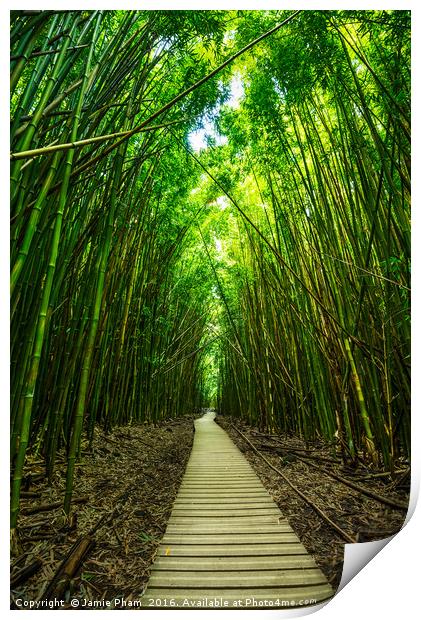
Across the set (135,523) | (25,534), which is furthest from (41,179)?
(135,523)

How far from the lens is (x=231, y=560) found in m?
1.04

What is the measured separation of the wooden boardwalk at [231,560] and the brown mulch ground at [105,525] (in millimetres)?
70

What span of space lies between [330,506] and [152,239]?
260 cm

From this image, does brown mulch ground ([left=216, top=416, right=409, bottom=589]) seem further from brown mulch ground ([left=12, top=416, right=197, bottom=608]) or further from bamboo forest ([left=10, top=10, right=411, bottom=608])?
brown mulch ground ([left=12, top=416, right=197, bottom=608])

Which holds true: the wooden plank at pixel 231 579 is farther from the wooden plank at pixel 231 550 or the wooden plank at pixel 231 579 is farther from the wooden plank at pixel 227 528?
the wooden plank at pixel 227 528

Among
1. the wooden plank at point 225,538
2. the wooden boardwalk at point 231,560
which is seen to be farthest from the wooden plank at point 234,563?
the wooden plank at point 225,538

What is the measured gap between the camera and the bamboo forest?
3.18 feet

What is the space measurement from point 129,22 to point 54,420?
5.24ft

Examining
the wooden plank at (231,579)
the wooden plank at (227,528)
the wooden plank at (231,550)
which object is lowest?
the wooden plank at (227,528)

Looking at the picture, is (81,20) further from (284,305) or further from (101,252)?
(284,305)

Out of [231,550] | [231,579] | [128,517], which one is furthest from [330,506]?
[128,517]

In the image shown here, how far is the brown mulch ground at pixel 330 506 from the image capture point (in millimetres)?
1113

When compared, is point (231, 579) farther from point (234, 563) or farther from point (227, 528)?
point (227, 528)

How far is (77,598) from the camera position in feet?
2.78
